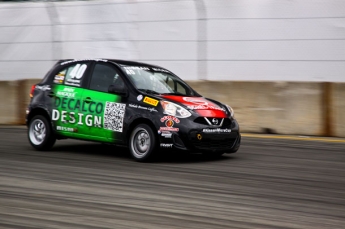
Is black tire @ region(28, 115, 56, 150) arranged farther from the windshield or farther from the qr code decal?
the windshield

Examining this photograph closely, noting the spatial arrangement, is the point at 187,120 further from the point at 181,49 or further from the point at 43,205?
the point at 181,49

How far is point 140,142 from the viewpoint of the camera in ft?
34.5

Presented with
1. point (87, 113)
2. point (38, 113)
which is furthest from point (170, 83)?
point (38, 113)

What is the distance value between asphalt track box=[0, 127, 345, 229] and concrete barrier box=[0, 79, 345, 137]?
1.36 m

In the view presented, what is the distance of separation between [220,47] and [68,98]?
5137 millimetres

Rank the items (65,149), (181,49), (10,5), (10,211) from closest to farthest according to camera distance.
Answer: (10,211), (65,149), (181,49), (10,5)

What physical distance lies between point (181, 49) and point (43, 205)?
917 cm

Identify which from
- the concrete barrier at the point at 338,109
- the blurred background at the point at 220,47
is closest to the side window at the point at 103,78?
the blurred background at the point at 220,47

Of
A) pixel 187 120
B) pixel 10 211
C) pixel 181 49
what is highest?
pixel 181 49

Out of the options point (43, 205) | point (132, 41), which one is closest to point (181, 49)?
point (132, 41)

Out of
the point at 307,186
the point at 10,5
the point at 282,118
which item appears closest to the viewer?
the point at 307,186

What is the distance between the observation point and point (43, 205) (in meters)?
7.31

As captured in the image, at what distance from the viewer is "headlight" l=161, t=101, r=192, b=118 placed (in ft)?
33.5

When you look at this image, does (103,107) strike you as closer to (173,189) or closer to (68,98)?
(68,98)
